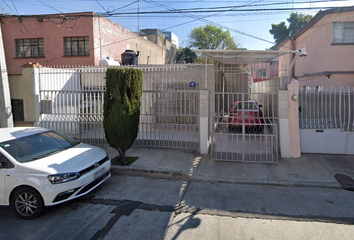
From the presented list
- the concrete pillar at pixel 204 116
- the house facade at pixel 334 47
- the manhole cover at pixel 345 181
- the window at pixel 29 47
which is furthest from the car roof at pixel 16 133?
the window at pixel 29 47

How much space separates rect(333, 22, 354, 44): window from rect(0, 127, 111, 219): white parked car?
1175 centimetres

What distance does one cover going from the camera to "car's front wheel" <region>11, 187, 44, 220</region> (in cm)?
419

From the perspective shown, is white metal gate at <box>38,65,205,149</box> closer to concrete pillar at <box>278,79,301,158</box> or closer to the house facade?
concrete pillar at <box>278,79,301,158</box>

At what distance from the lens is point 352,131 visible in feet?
23.4

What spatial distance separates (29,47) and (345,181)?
668 inches

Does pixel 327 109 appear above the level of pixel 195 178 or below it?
above

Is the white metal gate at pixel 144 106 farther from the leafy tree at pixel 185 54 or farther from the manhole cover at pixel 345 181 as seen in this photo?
the leafy tree at pixel 185 54

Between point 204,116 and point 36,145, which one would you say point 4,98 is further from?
point 204,116

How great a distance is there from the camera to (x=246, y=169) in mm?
6422

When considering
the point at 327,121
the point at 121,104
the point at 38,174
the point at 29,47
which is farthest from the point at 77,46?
the point at 327,121

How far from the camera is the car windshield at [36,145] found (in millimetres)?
4660

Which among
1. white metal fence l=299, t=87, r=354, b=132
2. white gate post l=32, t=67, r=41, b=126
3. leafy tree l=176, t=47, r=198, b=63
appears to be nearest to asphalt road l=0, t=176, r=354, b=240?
white metal fence l=299, t=87, r=354, b=132

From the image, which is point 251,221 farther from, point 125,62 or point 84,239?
point 125,62

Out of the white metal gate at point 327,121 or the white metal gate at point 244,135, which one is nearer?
the white metal gate at point 244,135
